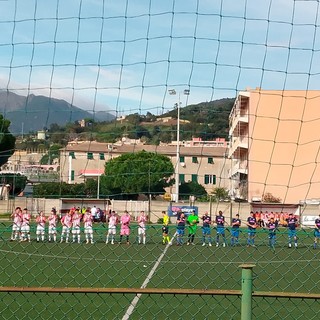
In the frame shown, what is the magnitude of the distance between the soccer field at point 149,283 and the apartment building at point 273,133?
4.07 feet

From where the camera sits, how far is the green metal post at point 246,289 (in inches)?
179

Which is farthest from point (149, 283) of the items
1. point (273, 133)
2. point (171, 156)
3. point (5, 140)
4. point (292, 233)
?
point (292, 233)

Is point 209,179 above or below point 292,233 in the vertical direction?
above

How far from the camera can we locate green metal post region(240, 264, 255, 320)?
4551 millimetres

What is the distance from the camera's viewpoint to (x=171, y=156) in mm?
14133

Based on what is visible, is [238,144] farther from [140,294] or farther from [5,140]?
[140,294]

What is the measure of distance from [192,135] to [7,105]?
2.96 m

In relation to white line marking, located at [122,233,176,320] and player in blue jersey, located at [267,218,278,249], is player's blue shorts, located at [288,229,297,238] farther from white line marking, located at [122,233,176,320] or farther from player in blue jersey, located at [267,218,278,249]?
white line marking, located at [122,233,176,320]

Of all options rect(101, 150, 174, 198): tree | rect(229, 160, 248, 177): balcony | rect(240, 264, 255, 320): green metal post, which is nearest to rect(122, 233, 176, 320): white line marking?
rect(240, 264, 255, 320): green metal post

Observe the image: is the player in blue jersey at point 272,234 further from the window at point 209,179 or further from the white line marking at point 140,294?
the white line marking at point 140,294

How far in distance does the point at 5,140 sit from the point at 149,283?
3579 millimetres

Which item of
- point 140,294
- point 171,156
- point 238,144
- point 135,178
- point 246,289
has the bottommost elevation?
point 140,294

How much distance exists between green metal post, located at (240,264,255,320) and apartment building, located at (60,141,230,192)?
6400mm

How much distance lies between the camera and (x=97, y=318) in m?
9.66
